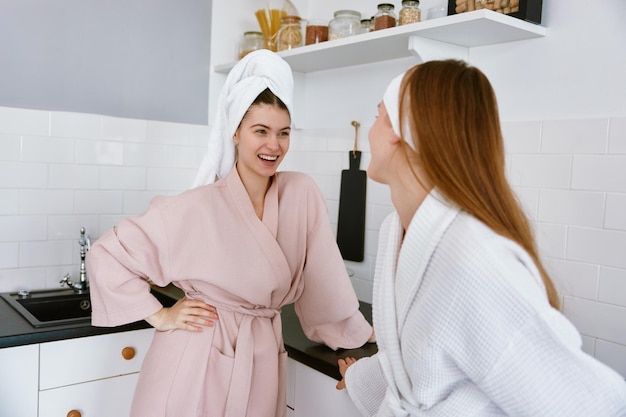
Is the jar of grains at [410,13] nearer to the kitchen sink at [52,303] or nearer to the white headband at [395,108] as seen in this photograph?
the white headband at [395,108]

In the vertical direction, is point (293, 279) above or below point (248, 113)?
below

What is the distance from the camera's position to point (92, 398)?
2217 millimetres

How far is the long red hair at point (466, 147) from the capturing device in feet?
3.54

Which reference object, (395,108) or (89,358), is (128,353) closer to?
(89,358)

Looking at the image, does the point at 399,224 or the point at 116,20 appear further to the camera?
the point at 116,20

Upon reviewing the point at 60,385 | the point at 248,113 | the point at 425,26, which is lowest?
the point at 60,385

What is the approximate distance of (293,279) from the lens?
6.15ft

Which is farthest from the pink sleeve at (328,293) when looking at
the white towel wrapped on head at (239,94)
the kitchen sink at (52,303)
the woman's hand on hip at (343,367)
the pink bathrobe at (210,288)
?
the kitchen sink at (52,303)

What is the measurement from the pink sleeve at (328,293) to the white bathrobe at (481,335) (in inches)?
26.3

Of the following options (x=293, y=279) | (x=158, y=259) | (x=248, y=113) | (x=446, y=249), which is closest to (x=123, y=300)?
(x=158, y=259)

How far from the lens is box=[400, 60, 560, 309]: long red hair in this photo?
3.54 ft

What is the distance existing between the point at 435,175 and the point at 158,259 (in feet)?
3.00

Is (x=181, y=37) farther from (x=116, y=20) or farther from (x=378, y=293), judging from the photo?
(x=378, y=293)

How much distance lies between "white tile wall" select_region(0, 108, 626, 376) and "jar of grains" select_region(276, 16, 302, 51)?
1.31ft
